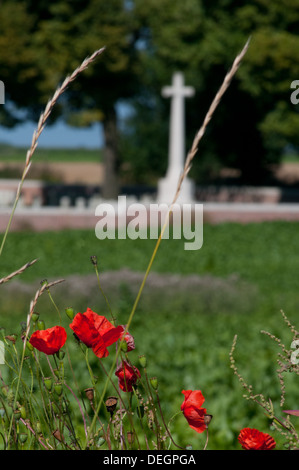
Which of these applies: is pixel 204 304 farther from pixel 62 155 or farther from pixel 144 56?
pixel 62 155

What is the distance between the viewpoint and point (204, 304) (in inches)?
351

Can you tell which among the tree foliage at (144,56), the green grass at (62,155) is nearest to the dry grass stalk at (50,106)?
the tree foliage at (144,56)

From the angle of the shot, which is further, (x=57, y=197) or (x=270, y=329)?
(x=57, y=197)

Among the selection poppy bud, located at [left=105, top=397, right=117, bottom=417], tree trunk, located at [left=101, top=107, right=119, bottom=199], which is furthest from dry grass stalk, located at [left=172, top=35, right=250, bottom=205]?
tree trunk, located at [left=101, top=107, right=119, bottom=199]

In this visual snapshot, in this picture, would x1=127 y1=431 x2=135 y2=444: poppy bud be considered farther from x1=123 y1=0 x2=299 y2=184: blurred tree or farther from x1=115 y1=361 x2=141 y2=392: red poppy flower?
x1=123 y1=0 x2=299 y2=184: blurred tree

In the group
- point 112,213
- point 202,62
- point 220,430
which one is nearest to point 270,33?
point 202,62

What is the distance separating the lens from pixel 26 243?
1514cm

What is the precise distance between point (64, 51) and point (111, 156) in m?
4.19

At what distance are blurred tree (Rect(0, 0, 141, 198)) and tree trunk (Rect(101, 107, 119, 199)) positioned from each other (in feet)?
2.92

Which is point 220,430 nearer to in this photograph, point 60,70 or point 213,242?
point 213,242

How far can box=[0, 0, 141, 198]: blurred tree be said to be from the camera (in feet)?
64.8

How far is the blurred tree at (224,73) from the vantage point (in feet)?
64.5

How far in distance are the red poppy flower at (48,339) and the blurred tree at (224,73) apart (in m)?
18.3

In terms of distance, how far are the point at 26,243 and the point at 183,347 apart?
929cm
